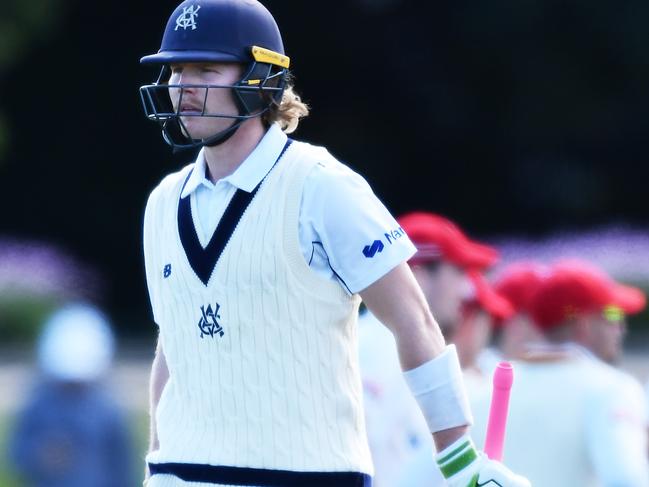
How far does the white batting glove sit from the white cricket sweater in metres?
0.23

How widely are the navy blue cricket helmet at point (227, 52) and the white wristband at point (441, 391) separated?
768 mm

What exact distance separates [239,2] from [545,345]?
6.56ft

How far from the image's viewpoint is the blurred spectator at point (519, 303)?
592 cm

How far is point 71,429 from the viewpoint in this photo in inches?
340

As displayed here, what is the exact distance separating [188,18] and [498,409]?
1285 mm

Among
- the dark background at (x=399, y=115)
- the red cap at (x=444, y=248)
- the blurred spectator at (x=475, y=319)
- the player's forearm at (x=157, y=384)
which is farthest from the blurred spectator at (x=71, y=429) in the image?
the dark background at (x=399, y=115)

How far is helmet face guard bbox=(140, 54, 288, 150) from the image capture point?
13.0 feet

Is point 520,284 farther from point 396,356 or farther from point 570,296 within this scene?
point 396,356

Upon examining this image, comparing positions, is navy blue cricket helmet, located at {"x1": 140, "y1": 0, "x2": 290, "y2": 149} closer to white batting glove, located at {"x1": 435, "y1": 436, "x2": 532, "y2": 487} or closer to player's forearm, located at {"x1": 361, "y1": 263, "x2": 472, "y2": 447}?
player's forearm, located at {"x1": 361, "y1": 263, "x2": 472, "y2": 447}

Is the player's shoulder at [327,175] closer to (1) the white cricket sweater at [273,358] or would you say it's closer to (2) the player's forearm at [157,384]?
(1) the white cricket sweater at [273,358]

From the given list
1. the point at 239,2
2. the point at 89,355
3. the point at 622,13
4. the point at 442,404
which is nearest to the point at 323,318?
the point at 442,404

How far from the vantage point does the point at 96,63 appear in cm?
2594

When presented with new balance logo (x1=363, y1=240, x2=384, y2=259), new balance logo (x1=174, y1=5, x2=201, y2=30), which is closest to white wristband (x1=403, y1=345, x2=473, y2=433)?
new balance logo (x1=363, y1=240, x2=384, y2=259)

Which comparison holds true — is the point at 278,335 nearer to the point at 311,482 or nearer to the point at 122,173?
the point at 311,482
